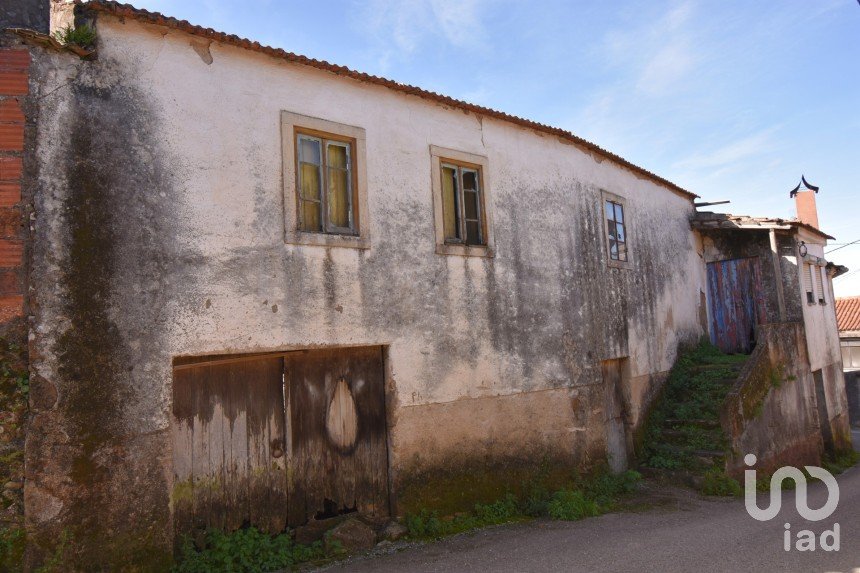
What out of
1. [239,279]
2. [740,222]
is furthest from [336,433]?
[740,222]

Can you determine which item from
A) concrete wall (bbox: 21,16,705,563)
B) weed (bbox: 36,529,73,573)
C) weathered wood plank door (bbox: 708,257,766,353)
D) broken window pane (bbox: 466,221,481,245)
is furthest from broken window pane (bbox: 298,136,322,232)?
weathered wood plank door (bbox: 708,257,766,353)

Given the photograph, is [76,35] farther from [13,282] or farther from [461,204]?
[461,204]

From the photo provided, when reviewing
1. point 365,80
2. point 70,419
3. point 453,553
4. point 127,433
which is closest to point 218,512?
point 127,433

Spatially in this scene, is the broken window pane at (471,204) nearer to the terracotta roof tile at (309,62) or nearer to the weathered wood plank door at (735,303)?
the terracotta roof tile at (309,62)

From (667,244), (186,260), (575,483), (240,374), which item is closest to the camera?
(186,260)

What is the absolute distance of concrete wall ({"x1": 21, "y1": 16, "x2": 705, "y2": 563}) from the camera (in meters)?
5.37

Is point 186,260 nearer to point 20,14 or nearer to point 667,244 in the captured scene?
point 20,14

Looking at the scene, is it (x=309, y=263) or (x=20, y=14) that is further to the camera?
(x=309, y=263)

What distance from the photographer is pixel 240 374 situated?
6.55 m

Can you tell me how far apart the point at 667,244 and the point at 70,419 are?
39.0 ft

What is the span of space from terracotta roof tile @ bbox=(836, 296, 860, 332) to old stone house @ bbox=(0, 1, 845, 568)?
72.7ft

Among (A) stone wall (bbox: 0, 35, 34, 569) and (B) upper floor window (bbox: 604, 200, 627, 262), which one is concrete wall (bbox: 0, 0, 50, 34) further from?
(B) upper floor window (bbox: 604, 200, 627, 262)

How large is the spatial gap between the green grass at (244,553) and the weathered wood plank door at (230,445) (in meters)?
0.19

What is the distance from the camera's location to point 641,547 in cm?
694
